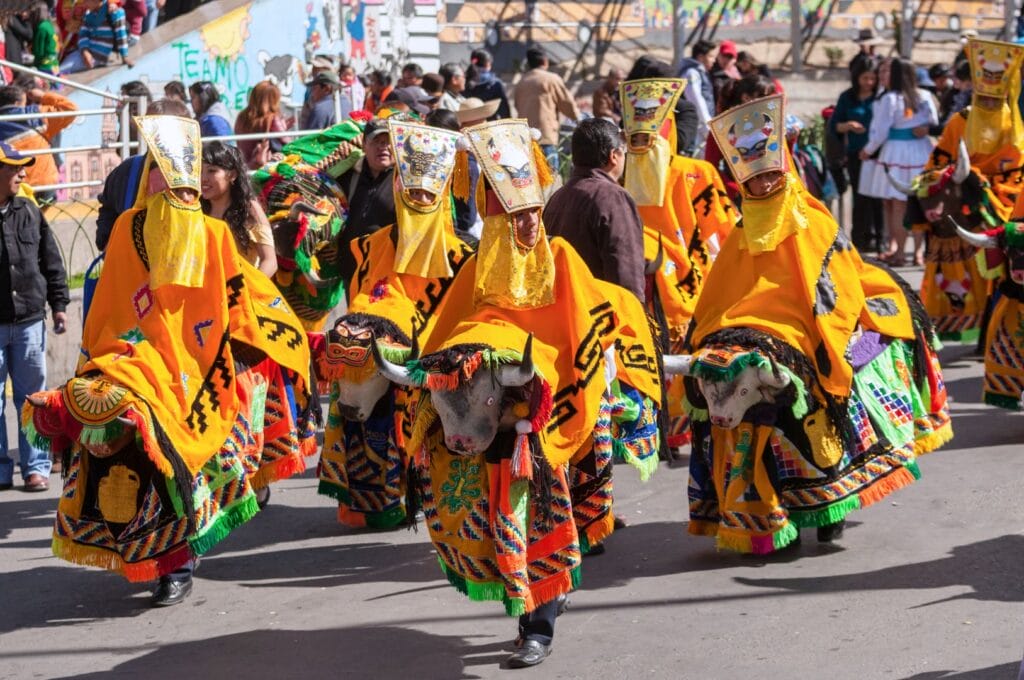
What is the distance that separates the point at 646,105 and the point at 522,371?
168 inches

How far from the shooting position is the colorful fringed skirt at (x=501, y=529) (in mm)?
5859

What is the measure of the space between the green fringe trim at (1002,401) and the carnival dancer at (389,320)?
3.58m

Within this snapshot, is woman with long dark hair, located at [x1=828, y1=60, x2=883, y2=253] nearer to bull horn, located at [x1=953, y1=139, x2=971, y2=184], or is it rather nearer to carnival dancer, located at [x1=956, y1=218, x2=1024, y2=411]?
bull horn, located at [x1=953, y1=139, x2=971, y2=184]

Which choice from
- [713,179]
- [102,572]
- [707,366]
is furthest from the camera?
[713,179]

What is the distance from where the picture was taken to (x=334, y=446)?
8312 mm

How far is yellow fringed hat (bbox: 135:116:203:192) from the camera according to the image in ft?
22.3

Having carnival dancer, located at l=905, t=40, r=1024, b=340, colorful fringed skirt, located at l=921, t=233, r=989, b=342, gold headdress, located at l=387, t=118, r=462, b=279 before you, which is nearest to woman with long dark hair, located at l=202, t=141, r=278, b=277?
gold headdress, located at l=387, t=118, r=462, b=279

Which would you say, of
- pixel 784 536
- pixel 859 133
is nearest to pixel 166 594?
pixel 784 536

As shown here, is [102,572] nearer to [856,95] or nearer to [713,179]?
[713,179]

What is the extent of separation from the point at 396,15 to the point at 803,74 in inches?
310

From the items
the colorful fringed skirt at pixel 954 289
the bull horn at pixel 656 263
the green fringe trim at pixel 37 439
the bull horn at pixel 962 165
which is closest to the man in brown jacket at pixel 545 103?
the colorful fringed skirt at pixel 954 289

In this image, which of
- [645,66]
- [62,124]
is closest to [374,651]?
[645,66]

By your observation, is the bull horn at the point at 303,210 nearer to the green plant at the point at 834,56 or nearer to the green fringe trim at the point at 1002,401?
the green fringe trim at the point at 1002,401

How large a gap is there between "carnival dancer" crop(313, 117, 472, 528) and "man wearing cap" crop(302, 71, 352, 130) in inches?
229
